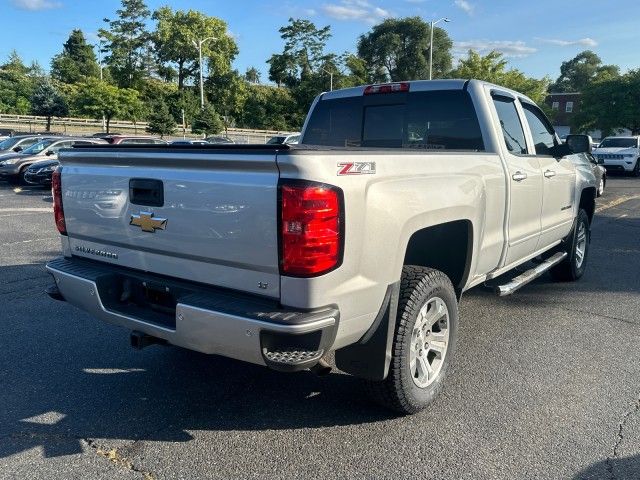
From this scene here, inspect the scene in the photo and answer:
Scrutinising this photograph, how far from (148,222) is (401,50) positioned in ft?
277

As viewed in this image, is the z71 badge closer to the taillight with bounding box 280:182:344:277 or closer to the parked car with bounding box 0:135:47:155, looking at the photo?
the taillight with bounding box 280:182:344:277

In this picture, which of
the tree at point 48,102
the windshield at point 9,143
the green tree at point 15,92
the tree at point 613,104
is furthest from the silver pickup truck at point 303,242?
the green tree at point 15,92

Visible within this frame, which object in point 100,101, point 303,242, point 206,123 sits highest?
point 100,101

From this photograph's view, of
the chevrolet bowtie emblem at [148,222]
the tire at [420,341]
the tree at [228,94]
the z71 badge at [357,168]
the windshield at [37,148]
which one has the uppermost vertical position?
the tree at [228,94]

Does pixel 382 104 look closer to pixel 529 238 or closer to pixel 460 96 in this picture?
pixel 460 96

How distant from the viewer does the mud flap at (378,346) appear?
291 centimetres

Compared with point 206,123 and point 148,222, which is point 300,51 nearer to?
point 206,123

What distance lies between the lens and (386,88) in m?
4.68

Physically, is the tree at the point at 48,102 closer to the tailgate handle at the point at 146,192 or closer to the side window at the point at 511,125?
the side window at the point at 511,125

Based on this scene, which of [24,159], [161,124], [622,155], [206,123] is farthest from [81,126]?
[622,155]

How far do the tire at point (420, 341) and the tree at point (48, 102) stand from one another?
46087mm

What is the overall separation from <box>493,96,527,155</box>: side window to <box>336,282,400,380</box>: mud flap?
6.77ft

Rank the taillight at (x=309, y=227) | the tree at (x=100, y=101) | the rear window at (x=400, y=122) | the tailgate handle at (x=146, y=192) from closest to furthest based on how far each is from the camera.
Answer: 1. the taillight at (x=309, y=227)
2. the tailgate handle at (x=146, y=192)
3. the rear window at (x=400, y=122)
4. the tree at (x=100, y=101)

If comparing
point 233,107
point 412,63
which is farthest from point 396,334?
point 412,63
